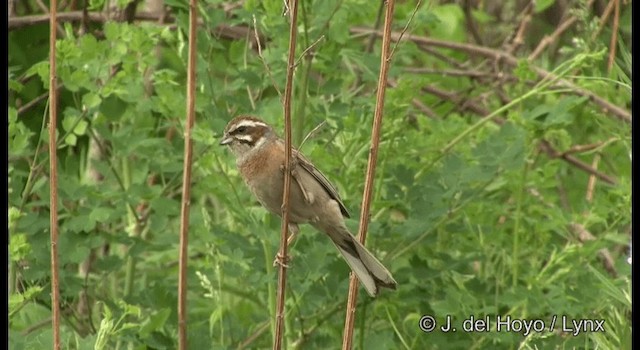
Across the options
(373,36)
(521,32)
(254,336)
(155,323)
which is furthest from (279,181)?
(521,32)

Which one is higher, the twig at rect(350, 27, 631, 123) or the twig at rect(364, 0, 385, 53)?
the twig at rect(364, 0, 385, 53)

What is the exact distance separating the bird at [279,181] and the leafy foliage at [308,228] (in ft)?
0.38

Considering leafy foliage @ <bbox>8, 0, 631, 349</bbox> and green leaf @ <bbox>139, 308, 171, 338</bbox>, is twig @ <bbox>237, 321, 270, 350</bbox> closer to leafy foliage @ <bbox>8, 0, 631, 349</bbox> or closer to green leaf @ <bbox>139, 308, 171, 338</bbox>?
leafy foliage @ <bbox>8, 0, 631, 349</bbox>

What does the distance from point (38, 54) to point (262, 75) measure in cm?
143

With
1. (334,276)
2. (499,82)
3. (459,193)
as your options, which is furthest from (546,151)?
(334,276)

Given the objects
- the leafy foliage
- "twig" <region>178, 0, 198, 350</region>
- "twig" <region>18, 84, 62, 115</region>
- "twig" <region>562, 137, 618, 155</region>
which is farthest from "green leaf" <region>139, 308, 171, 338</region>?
"twig" <region>562, 137, 618, 155</region>

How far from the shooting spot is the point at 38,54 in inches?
207

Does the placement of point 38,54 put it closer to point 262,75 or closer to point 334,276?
point 262,75

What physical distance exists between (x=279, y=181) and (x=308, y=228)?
1.84 ft

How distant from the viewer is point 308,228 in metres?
4.26

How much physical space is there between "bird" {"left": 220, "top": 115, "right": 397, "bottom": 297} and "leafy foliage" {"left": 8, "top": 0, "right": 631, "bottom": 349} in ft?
0.38

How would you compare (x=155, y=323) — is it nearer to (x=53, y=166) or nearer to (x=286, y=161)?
(x=53, y=166)

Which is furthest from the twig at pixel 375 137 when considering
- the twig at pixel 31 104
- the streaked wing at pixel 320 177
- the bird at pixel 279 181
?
the twig at pixel 31 104

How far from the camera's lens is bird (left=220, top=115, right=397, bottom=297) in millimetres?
3723
